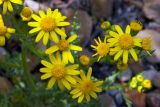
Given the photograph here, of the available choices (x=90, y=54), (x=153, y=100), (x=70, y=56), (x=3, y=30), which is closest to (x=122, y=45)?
(x=70, y=56)

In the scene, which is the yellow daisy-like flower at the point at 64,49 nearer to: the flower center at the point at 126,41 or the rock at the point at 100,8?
the flower center at the point at 126,41

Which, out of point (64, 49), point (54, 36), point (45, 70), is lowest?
point (45, 70)

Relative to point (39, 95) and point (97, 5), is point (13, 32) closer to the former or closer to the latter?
point (39, 95)

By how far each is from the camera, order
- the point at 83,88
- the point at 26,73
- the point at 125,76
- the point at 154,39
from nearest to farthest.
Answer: the point at 83,88, the point at 26,73, the point at 125,76, the point at 154,39

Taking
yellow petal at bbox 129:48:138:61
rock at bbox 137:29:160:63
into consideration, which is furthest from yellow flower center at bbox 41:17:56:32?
rock at bbox 137:29:160:63

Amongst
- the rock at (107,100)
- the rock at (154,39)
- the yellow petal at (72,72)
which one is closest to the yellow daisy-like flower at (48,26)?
the yellow petal at (72,72)

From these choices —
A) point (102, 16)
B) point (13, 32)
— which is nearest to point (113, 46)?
point (13, 32)

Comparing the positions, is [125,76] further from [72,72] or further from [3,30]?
[3,30]
